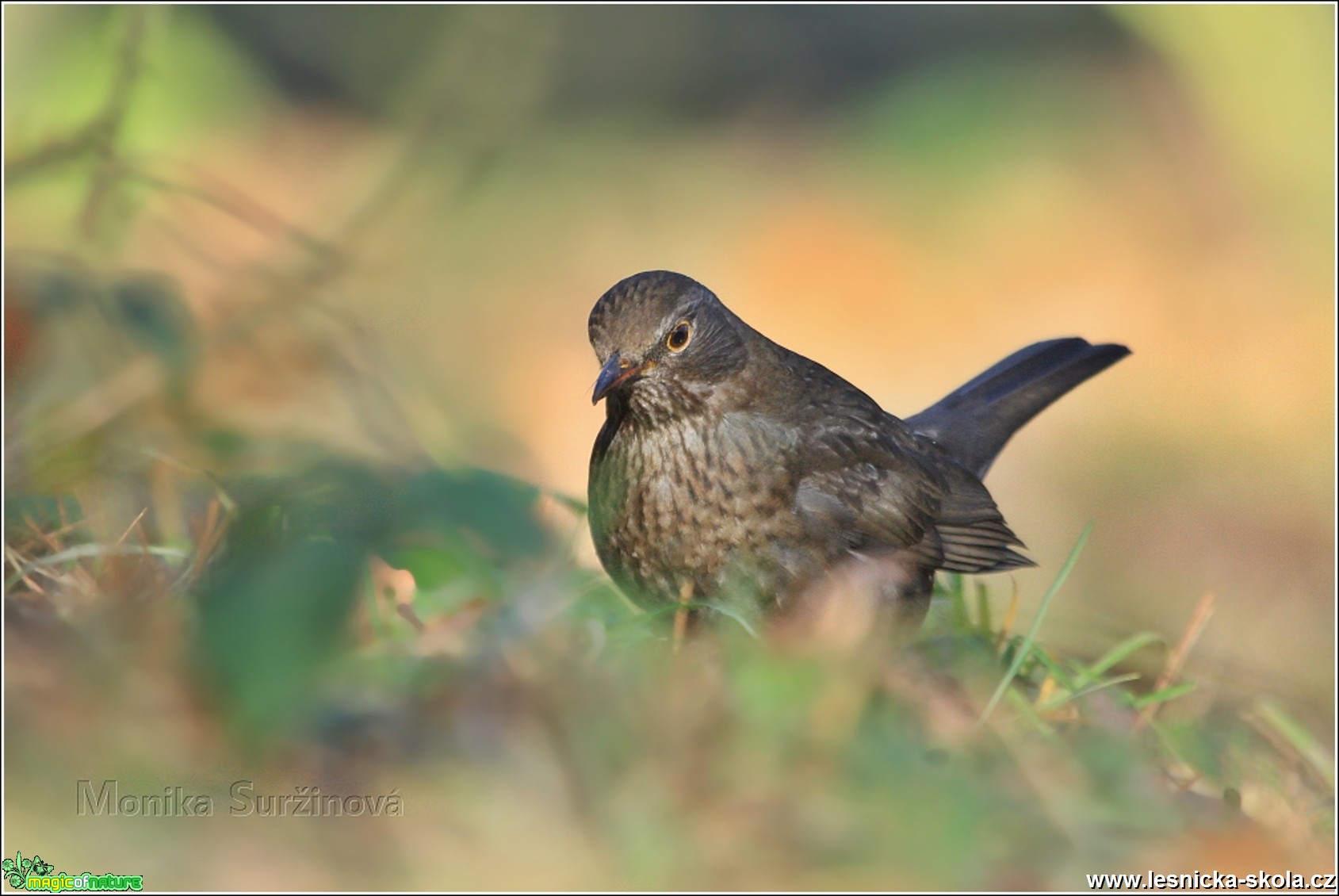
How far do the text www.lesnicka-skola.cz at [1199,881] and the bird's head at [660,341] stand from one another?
1755 millimetres

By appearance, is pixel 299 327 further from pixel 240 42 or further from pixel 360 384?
pixel 240 42

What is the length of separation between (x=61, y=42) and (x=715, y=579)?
3624 millimetres

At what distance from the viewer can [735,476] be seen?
3.97 metres

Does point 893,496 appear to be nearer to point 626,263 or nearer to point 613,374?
point 613,374

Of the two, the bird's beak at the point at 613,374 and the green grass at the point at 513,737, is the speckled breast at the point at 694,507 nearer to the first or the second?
the bird's beak at the point at 613,374

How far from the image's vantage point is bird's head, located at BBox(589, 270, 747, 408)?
3.88m

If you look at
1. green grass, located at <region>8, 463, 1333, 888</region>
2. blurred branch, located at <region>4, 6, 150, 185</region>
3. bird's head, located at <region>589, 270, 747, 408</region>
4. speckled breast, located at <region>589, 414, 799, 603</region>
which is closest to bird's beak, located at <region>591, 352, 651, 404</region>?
bird's head, located at <region>589, 270, 747, 408</region>

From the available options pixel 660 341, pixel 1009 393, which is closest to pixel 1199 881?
pixel 660 341

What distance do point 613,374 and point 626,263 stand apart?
648 centimetres

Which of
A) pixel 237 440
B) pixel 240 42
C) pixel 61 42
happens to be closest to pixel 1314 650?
pixel 237 440

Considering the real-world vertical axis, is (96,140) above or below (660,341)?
above

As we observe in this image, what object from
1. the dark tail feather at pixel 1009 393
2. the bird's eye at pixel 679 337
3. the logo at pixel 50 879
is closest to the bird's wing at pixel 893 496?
the dark tail feather at pixel 1009 393

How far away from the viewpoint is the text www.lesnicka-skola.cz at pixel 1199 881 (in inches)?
106

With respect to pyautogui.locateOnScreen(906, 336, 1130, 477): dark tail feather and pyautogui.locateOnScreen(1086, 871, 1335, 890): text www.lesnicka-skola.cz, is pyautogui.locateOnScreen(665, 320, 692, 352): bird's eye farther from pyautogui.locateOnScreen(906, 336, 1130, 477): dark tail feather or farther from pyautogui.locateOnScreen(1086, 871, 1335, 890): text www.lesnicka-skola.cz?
pyautogui.locateOnScreen(1086, 871, 1335, 890): text www.lesnicka-skola.cz
